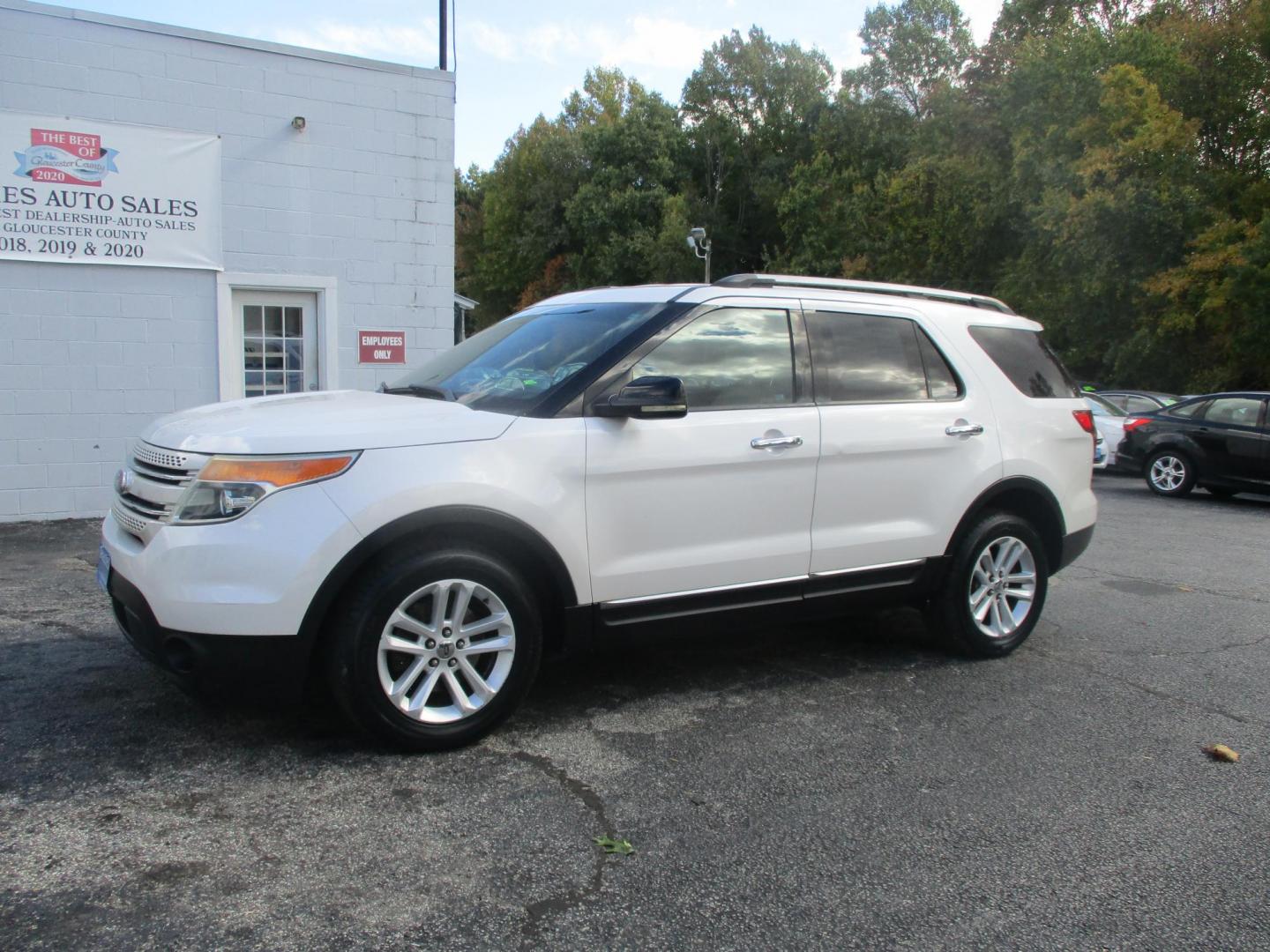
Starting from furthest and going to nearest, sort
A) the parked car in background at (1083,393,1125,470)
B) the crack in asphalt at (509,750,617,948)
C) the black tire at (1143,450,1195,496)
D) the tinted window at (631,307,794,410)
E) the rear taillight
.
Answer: the parked car in background at (1083,393,1125,470) → the black tire at (1143,450,1195,496) → the rear taillight → the tinted window at (631,307,794,410) → the crack in asphalt at (509,750,617,948)

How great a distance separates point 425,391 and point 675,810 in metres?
2.13

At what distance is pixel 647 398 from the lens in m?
3.91

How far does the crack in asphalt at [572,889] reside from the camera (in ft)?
8.89

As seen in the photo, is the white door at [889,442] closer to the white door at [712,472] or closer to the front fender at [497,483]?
the white door at [712,472]

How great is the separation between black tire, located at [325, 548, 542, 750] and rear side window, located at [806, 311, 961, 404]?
5.74ft

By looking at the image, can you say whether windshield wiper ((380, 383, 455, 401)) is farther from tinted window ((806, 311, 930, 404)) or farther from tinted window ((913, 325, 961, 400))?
tinted window ((913, 325, 961, 400))

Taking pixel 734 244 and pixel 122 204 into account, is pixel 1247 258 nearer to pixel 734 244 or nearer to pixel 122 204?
pixel 122 204

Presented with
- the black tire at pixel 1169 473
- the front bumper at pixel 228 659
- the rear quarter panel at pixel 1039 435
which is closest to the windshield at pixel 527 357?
the front bumper at pixel 228 659

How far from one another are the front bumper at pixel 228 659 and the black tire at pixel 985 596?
3.11 m

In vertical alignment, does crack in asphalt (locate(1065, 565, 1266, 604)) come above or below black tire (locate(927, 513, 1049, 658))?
below

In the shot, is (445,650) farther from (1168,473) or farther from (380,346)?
(1168,473)

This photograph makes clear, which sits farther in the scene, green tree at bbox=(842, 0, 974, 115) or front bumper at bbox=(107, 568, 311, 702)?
green tree at bbox=(842, 0, 974, 115)

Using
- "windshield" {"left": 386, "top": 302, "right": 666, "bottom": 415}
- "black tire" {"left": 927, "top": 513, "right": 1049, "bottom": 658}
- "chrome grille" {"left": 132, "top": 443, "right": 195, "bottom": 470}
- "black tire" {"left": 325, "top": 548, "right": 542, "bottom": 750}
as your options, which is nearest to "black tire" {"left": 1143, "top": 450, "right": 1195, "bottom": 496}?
"black tire" {"left": 927, "top": 513, "right": 1049, "bottom": 658}

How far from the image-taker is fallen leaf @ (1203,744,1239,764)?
396 cm
